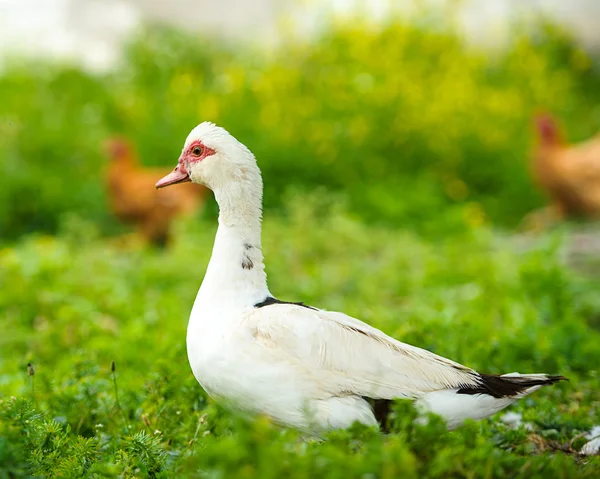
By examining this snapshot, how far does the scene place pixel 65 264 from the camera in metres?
6.84

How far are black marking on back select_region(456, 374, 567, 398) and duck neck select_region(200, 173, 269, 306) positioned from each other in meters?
0.80

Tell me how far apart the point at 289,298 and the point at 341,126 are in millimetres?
4719

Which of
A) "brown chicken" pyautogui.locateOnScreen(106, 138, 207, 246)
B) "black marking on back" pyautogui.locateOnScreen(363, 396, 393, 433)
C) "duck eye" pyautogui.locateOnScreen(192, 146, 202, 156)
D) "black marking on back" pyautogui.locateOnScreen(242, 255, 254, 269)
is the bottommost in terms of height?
"black marking on back" pyautogui.locateOnScreen(363, 396, 393, 433)

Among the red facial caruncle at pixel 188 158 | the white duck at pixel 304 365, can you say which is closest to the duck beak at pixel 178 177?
the red facial caruncle at pixel 188 158

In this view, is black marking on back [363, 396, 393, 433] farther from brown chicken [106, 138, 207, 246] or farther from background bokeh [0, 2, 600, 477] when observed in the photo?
brown chicken [106, 138, 207, 246]

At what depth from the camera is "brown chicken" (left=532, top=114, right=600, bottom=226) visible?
30.8 ft

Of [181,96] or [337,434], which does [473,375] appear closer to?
[337,434]

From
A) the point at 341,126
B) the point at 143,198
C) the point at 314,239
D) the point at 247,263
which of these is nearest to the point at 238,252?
the point at 247,263

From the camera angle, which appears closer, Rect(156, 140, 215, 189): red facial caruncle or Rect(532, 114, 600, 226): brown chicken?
Rect(156, 140, 215, 189): red facial caruncle

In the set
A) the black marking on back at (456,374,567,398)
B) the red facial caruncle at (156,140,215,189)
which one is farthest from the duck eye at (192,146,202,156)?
the black marking on back at (456,374,567,398)

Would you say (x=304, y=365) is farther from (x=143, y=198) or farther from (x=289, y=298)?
(x=143, y=198)

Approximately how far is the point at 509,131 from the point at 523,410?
27.7 ft

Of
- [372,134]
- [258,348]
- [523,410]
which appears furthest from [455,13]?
[258,348]

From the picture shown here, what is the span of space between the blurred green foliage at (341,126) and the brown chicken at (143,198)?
0.77 meters
